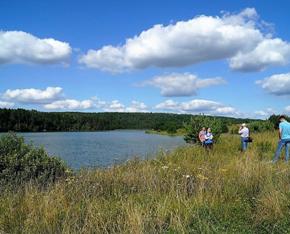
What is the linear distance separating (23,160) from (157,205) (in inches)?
262

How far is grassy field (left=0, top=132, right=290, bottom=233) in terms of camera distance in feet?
20.1

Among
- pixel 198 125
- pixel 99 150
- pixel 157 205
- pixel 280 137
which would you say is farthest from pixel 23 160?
pixel 198 125

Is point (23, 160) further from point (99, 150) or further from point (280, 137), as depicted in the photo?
point (99, 150)

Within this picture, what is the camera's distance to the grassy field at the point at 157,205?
6121 millimetres

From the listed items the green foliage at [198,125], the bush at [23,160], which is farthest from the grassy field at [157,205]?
the green foliage at [198,125]

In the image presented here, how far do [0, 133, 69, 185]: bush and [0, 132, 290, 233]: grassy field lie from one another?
2.97 m

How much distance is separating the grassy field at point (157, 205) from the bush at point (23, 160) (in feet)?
9.75

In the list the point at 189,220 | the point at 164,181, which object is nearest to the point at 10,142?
the point at 164,181

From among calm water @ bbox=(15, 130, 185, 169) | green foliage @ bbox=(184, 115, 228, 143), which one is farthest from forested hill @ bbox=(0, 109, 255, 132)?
green foliage @ bbox=(184, 115, 228, 143)

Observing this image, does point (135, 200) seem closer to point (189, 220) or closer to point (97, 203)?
point (97, 203)

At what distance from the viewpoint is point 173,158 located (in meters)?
16.0

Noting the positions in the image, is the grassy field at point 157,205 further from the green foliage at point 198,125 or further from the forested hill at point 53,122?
the forested hill at point 53,122

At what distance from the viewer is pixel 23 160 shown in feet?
40.7

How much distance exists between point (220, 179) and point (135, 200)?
91.2 inches
